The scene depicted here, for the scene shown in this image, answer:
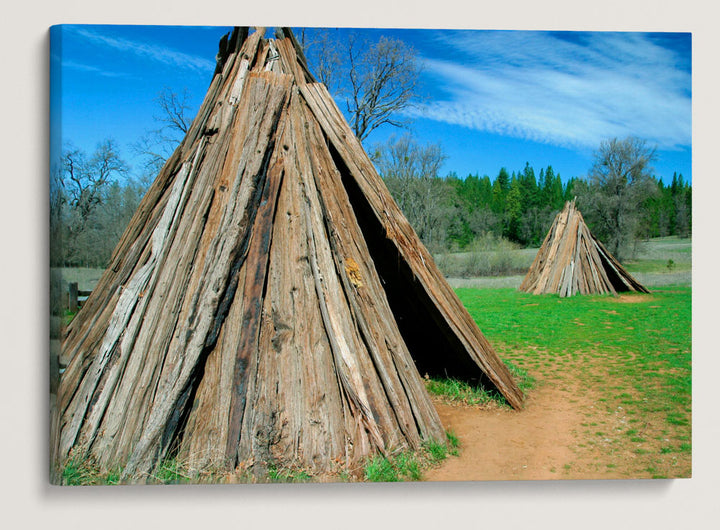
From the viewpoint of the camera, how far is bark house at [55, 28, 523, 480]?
3.08 metres

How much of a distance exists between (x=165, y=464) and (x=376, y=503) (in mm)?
1425

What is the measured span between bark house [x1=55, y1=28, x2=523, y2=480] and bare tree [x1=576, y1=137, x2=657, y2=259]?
1.68 meters

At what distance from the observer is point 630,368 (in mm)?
4070

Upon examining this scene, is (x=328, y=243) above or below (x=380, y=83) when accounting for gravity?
below

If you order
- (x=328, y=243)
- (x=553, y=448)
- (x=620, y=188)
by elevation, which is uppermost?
(x=620, y=188)

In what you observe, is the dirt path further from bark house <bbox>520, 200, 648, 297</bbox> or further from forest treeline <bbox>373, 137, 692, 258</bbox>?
forest treeline <bbox>373, 137, 692, 258</bbox>

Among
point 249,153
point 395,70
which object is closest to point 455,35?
point 395,70

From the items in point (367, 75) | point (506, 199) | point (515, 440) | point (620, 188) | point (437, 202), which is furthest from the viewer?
point (437, 202)

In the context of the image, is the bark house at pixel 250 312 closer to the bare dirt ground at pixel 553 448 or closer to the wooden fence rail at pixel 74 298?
the wooden fence rail at pixel 74 298

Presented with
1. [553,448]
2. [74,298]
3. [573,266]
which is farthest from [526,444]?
[573,266]

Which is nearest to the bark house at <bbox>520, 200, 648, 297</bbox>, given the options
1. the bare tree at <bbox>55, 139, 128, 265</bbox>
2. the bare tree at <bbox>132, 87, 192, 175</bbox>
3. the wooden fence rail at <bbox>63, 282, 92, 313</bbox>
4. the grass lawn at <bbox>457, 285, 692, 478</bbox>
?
the grass lawn at <bbox>457, 285, 692, 478</bbox>

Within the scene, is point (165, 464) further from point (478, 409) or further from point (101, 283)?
point (478, 409)

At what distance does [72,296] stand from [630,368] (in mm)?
4331

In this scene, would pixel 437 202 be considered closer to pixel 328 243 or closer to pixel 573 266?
pixel 328 243
